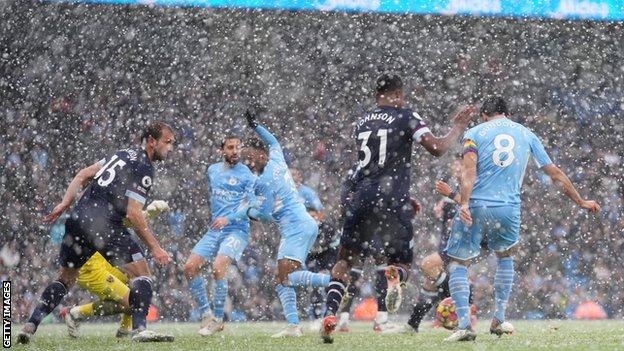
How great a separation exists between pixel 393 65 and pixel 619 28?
2937 millimetres

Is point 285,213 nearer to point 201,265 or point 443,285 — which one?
point 201,265

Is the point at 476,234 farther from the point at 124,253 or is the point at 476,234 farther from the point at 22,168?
the point at 22,168

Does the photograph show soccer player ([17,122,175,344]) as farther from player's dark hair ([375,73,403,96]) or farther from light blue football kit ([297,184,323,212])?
light blue football kit ([297,184,323,212])

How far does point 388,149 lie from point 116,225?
1.93m

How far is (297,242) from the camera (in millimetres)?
9039

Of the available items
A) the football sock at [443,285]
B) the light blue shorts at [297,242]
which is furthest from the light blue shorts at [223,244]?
the football sock at [443,285]

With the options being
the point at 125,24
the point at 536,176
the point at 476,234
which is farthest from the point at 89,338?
the point at 536,176

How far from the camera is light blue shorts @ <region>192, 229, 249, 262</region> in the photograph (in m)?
9.52

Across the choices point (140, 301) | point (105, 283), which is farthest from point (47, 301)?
point (140, 301)

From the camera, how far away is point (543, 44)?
15227 mm

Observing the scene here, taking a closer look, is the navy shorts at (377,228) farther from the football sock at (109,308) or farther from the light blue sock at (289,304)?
the football sock at (109,308)

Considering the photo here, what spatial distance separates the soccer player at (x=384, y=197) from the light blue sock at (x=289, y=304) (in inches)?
57.7

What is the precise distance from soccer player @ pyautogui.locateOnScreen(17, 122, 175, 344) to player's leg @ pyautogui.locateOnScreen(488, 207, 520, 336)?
2.26 metres

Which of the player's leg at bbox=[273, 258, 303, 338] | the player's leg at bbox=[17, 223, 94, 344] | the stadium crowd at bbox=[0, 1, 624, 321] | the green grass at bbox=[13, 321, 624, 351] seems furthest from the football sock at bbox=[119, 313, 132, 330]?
the stadium crowd at bbox=[0, 1, 624, 321]
